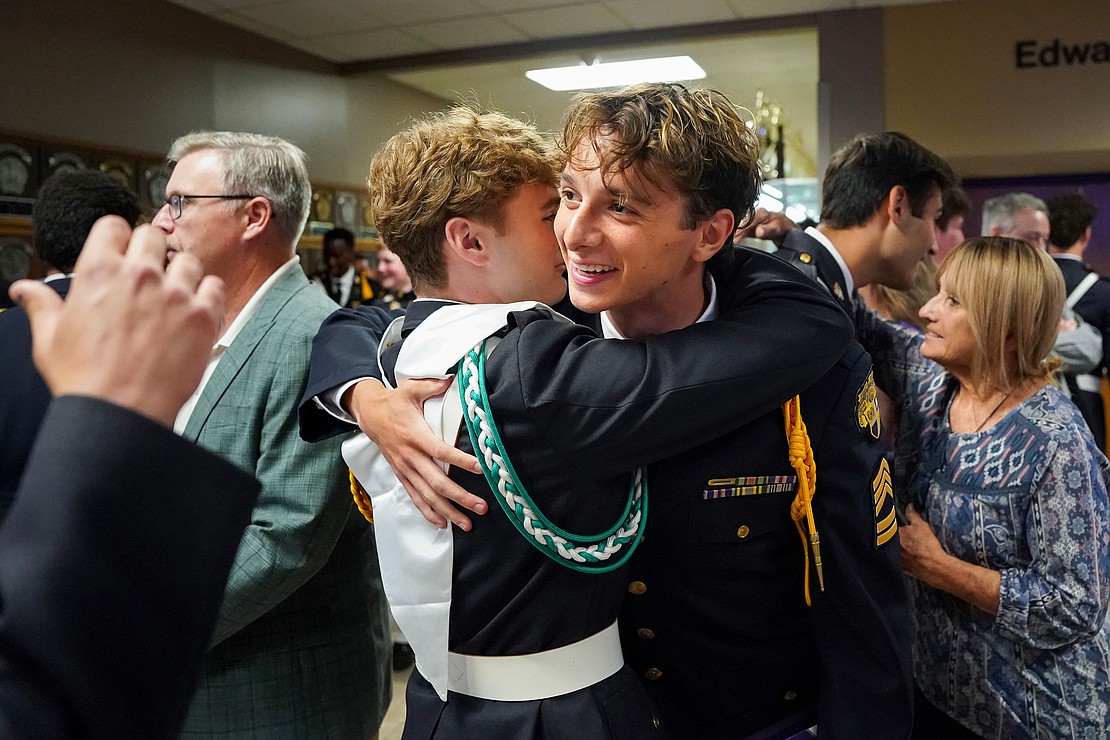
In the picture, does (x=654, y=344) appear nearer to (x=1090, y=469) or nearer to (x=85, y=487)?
Result: (x=85, y=487)

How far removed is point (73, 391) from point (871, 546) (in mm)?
1046

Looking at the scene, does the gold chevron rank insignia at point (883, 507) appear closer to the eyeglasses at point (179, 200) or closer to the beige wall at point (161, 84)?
the eyeglasses at point (179, 200)

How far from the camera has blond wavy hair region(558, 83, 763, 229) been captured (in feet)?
3.77

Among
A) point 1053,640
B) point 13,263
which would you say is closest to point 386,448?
point 1053,640

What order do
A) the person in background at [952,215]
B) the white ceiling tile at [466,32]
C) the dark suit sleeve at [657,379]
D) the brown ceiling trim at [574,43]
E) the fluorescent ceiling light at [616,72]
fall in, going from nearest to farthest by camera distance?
the dark suit sleeve at [657,379] → the person in background at [952,215] → the brown ceiling trim at [574,43] → the white ceiling tile at [466,32] → the fluorescent ceiling light at [616,72]

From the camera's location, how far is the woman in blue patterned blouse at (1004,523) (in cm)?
161

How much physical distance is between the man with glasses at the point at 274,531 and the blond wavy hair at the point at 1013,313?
1.27 m

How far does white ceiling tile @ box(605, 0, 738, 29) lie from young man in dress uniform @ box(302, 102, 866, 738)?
566 cm

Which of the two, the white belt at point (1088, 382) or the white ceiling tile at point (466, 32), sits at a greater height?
the white ceiling tile at point (466, 32)

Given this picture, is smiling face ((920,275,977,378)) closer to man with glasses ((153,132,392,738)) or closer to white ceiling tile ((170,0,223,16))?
man with glasses ((153,132,392,738))

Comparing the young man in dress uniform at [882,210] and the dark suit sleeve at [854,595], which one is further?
the young man in dress uniform at [882,210]

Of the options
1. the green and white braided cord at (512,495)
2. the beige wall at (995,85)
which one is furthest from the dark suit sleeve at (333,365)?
the beige wall at (995,85)

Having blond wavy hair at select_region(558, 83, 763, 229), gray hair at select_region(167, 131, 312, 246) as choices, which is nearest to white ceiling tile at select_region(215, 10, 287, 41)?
gray hair at select_region(167, 131, 312, 246)

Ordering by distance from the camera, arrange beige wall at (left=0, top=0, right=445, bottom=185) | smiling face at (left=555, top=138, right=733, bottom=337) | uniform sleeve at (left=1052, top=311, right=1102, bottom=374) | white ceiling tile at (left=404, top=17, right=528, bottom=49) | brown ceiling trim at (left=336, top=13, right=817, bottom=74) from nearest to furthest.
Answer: smiling face at (left=555, top=138, right=733, bottom=337) < uniform sleeve at (left=1052, top=311, right=1102, bottom=374) < beige wall at (left=0, top=0, right=445, bottom=185) < brown ceiling trim at (left=336, top=13, right=817, bottom=74) < white ceiling tile at (left=404, top=17, right=528, bottom=49)
